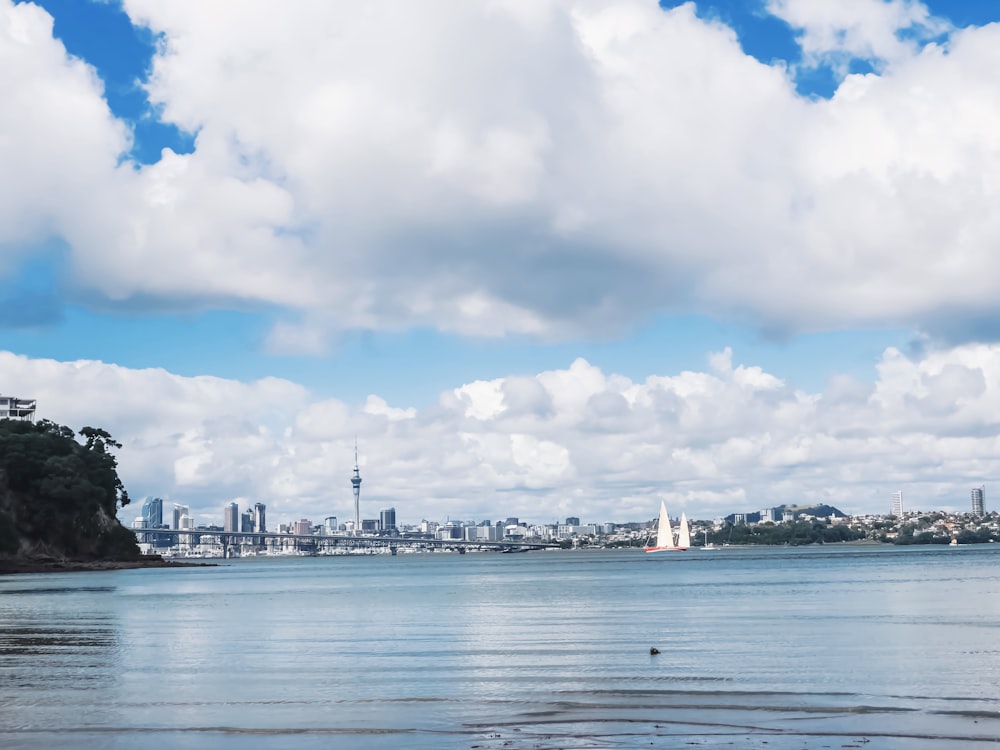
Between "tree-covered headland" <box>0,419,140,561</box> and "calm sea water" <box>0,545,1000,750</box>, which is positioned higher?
"tree-covered headland" <box>0,419,140,561</box>

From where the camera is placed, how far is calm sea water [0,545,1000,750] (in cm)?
2661

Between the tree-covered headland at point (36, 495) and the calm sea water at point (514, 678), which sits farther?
the tree-covered headland at point (36, 495)

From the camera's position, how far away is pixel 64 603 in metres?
90.4

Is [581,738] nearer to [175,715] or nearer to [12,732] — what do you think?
[175,715]

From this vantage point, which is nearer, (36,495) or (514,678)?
(514,678)

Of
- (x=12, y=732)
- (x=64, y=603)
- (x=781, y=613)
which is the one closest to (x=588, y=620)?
(x=781, y=613)

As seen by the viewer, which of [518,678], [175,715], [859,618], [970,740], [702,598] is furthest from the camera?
[702,598]

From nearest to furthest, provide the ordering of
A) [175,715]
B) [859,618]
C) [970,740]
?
1. [970,740]
2. [175,715]
3. [859,618]

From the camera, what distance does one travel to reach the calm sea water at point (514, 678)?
26.6 metres

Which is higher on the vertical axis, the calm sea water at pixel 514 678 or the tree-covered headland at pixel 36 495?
the tree-covered headland at pixel 36 495

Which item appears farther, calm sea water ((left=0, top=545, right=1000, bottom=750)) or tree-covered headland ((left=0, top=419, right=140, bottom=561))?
tree-covered headland ((left=0, top=419, right=140, bottom=561))

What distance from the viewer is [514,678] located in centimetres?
3719

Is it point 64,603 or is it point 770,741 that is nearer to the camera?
point 770,741

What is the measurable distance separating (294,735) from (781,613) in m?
46.8
